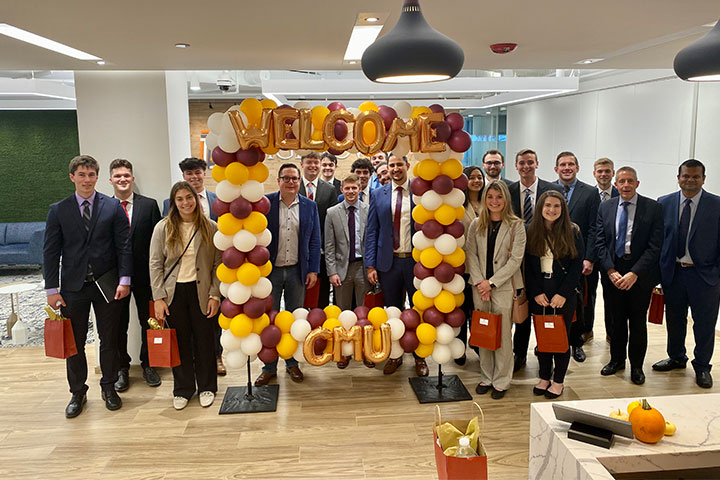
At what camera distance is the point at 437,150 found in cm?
419

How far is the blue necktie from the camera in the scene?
4.76 metres

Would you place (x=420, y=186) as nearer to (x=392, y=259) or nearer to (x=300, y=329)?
(x=392, y=259)

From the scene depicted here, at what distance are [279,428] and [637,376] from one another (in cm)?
299

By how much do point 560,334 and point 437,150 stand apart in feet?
5.46

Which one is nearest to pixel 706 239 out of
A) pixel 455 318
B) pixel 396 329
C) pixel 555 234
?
pixel 555 234

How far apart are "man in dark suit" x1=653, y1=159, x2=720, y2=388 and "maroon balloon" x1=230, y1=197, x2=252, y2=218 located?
3384mm

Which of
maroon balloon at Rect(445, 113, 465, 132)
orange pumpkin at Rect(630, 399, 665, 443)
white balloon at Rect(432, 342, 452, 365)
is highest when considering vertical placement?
maroon balloon at Rect(445, 113, 465, 132)

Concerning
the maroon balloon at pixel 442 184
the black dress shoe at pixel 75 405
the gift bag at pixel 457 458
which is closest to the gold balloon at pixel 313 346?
the maroon balloon at pixel 442 184

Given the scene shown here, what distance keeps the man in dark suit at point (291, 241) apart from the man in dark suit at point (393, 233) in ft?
1.60

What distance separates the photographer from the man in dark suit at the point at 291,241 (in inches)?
186

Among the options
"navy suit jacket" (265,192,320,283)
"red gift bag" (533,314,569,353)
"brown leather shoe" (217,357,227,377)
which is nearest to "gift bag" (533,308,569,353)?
"red gift bag" (533,314,569,353)

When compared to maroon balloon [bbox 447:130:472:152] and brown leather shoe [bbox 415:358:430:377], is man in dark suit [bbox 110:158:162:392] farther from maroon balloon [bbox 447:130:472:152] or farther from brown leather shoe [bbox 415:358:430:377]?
maroon balloon [bbox 447:130:472:152]

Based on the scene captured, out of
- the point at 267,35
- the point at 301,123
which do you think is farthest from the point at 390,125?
the point at 267,35

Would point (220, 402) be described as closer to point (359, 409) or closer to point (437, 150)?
point (359, 409)
